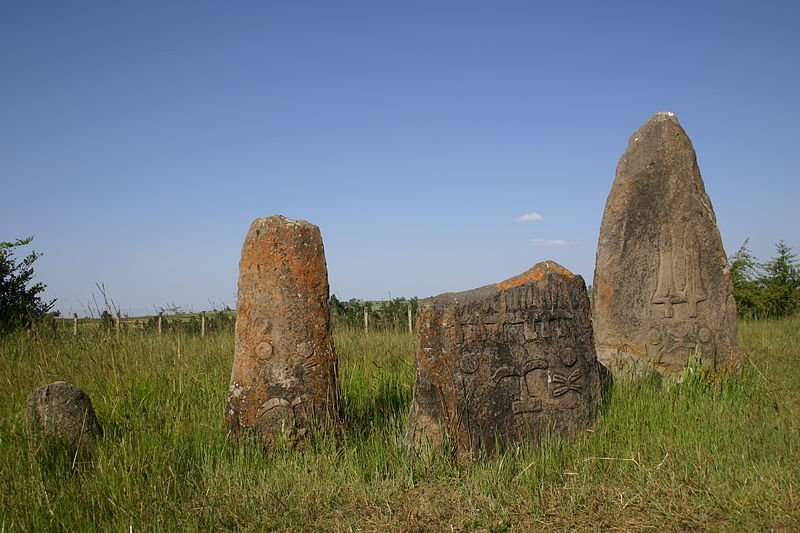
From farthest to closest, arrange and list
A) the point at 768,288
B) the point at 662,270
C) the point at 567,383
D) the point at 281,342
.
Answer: the point at 768,288, the point at 662,270, the point at 567,383, the point at 281,342

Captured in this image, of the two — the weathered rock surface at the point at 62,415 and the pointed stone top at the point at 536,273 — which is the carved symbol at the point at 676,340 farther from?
the weathered rock surface at the point at 62,415

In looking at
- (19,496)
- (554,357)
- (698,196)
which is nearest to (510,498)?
(554,357)

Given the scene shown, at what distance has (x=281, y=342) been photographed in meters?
4.96

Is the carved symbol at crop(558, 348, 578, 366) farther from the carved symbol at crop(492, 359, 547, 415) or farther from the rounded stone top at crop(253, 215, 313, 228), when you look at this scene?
the rounded stone top at crop(253, 215, 313, 228)

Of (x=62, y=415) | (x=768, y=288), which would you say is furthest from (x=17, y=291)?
(x=768, y=288)

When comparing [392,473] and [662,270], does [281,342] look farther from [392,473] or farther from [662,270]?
[662,270]

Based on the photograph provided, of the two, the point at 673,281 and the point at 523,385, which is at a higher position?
the point at 673,281

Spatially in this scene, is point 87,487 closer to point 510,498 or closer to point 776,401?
point 510,498

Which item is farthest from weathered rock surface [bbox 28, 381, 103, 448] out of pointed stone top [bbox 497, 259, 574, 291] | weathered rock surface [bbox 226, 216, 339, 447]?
pointed stone top [bbox 497, 259, 574, 291]

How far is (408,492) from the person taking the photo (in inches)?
162

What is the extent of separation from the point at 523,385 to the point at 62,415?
3286 millimetres

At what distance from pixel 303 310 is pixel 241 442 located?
107 centimetres

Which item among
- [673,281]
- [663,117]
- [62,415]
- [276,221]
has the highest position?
[663,117]

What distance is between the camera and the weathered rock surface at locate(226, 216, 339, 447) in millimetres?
4930
